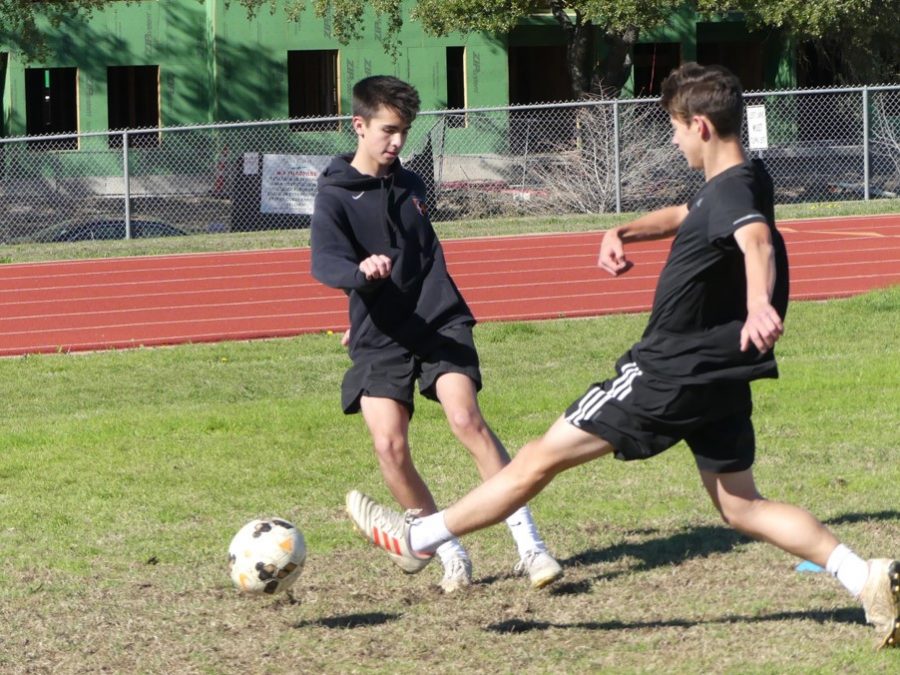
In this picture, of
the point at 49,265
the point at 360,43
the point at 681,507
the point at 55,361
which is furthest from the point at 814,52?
the point at 681,507

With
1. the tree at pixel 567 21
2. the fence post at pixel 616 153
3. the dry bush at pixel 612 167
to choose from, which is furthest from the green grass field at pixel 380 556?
the tree at pixel 567 21

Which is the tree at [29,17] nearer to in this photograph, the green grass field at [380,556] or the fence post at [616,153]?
the fence post at [616,153]

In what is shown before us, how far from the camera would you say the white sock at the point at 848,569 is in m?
4.66

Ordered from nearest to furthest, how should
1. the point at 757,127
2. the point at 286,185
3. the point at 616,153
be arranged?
the point at 757,127 → the point at 616,153 → the point at 286,185

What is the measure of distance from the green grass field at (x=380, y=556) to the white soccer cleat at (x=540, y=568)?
0.08 meters

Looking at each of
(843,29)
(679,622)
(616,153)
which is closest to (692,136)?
(679,622)

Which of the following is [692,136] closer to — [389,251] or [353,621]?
[389,251]

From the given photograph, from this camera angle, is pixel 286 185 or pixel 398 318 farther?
pixel 286 185

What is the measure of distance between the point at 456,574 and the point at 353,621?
0.50 meters

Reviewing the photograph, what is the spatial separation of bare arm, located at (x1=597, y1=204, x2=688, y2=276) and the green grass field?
1.26 m

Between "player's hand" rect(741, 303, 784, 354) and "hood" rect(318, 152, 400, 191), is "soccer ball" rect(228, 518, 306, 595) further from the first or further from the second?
"player's hand" rect(741, 303, 784, 354)

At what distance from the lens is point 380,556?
20.4 ft

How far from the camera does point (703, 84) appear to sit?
4559mm

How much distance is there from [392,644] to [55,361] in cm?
874
